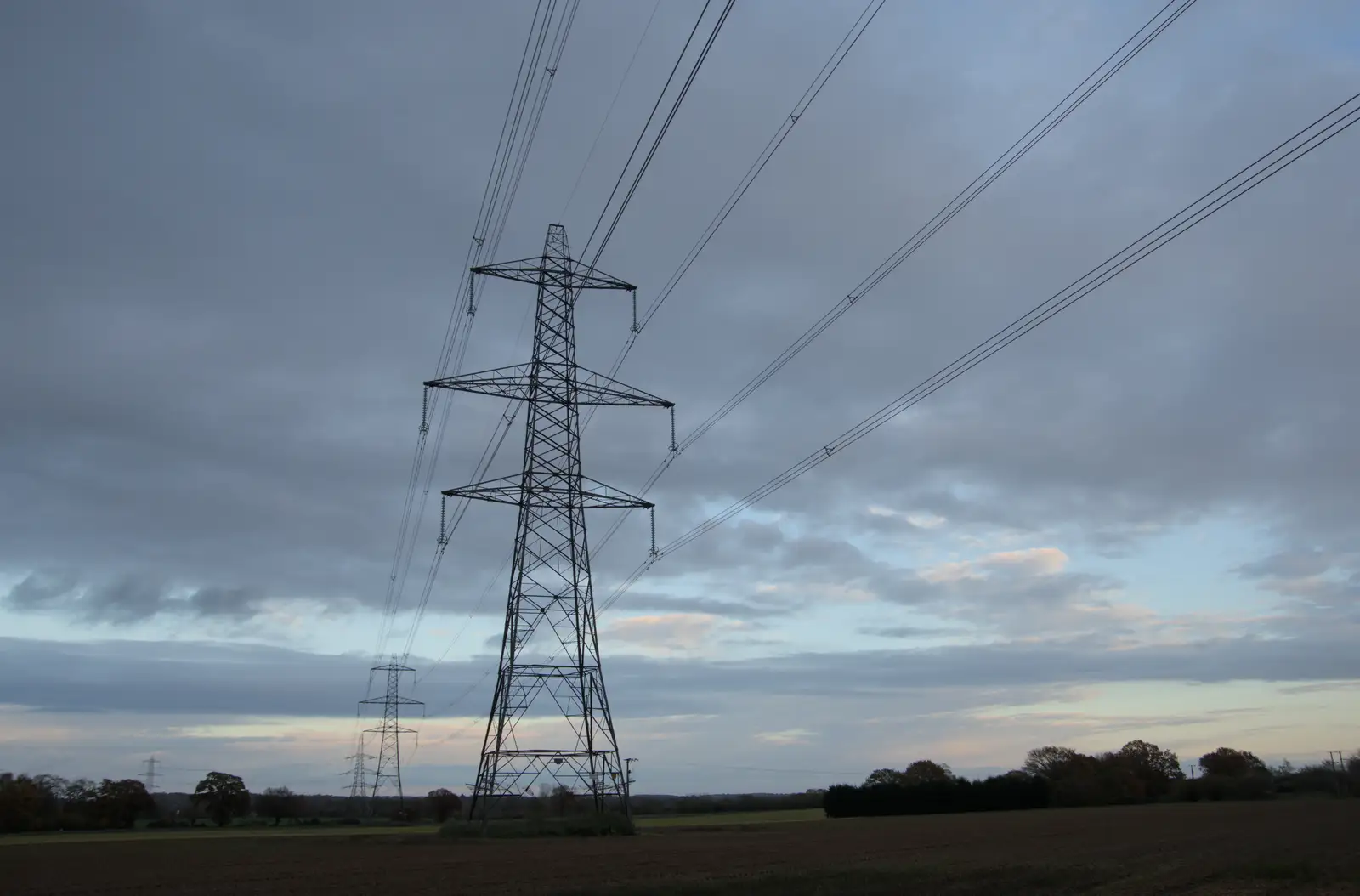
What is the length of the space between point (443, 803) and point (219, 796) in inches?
970

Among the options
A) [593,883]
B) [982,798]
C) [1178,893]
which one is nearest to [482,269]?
Answer: [593,883]

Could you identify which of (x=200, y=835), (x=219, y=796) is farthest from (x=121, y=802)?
(x=200, y=835)

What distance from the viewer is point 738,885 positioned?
26.3 meters

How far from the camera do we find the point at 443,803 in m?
117

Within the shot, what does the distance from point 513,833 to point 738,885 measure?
76.1ft

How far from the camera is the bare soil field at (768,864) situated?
86.3 ft

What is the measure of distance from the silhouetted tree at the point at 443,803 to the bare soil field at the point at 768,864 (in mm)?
57548

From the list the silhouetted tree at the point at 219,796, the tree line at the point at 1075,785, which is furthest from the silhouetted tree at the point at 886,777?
the silhouetted tree at the point at 219,796

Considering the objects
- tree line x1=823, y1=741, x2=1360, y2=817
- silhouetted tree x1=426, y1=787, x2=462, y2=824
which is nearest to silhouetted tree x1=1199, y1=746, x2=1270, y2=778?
tree line x1=823, y1=741, x2=1360, y2=817

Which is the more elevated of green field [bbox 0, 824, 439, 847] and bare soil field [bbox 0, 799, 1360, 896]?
bare soil field [bbox 0, 799, 1360, 896]

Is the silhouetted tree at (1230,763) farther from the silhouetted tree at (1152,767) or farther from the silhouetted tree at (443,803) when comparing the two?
the silhouetted tree at (443,803)

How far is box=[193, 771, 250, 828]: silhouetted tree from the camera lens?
116m

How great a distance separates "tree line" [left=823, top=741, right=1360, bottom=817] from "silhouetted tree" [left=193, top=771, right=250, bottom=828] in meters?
65.8

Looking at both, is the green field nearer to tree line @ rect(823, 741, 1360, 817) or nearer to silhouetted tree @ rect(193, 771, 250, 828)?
silhouetted tree @ rect(193, 771, 250, 828)
